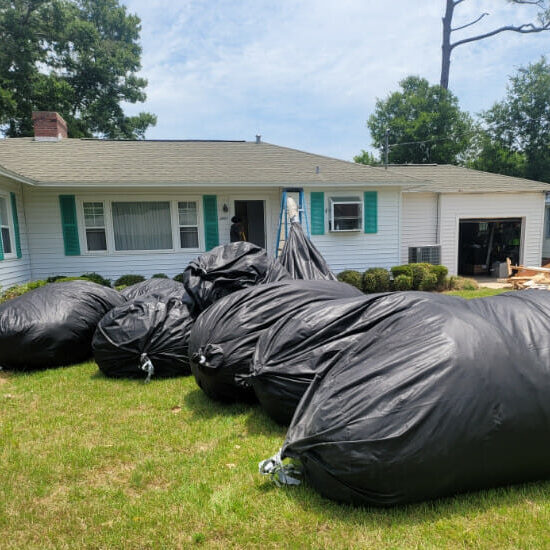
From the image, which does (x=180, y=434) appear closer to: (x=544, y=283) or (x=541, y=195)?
(x=544, y=283)

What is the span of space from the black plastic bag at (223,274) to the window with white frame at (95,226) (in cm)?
606


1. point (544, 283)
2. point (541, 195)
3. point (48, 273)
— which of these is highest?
point (541, 195)

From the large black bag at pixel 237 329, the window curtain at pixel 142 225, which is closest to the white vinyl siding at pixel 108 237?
the window curtain at pixel 142 225

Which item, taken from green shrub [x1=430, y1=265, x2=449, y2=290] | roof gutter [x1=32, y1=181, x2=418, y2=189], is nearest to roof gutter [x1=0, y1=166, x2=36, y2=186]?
roof gutter [x1=32, y1=181, x2=418, y2=189]

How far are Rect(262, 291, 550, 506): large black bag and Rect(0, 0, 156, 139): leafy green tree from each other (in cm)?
2196

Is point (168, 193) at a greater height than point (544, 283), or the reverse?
point (168, 193)

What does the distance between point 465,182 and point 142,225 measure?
1054cm

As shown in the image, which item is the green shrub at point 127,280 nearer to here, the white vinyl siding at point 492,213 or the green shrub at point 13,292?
the green shrub at point 13,292

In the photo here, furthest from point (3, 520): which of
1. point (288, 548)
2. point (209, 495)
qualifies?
point (288, 548)

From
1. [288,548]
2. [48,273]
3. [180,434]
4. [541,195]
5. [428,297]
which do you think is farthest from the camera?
[541,195]

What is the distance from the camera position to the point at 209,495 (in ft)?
6.65

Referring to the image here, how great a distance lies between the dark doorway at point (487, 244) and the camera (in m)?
13.5

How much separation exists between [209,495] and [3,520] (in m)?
1.01

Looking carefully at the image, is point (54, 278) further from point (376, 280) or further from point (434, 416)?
point (434, 416)
